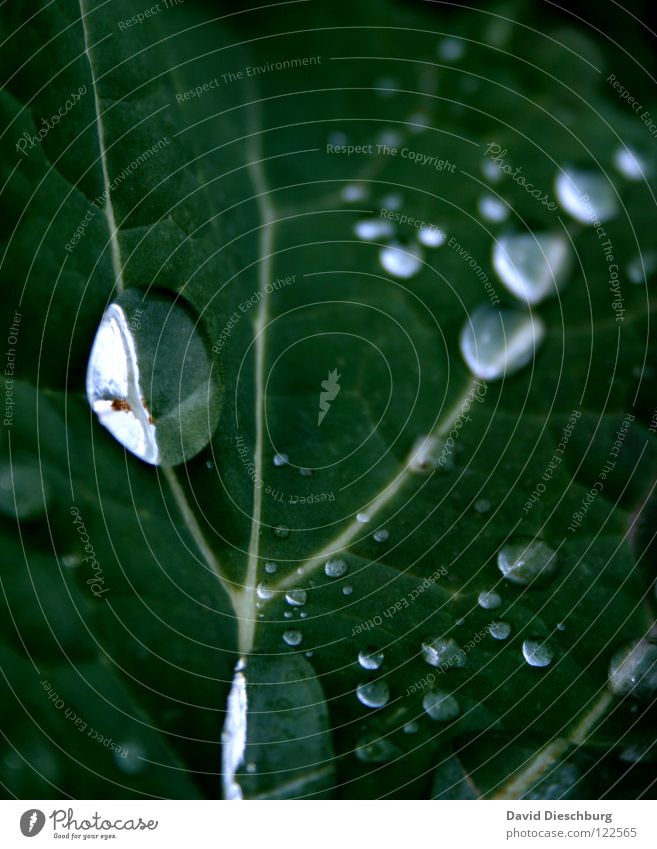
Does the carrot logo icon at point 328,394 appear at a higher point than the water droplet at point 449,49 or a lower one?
lower

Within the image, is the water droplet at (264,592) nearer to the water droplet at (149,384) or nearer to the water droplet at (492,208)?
the water droplet at (149,384)

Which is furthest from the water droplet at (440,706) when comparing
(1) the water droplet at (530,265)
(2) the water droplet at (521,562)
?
(1) the water droplet at (530,265)

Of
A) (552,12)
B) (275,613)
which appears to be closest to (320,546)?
(275,613)

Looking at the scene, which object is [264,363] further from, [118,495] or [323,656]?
[323,656]

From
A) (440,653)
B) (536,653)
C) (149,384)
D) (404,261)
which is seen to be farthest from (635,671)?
(149,384)

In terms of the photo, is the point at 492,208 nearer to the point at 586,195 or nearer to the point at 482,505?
the point at 586,195

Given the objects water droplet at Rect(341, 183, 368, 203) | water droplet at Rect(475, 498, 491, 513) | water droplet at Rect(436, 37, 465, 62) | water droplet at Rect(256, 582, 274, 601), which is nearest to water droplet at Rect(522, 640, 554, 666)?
water droplet at Rect(475, 498, 491, 513)
